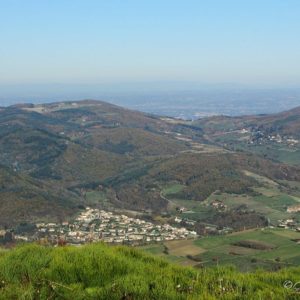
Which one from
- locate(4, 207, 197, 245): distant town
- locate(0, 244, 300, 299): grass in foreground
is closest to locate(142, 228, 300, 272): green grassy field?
locate(4, 207, 197, 245): distant town

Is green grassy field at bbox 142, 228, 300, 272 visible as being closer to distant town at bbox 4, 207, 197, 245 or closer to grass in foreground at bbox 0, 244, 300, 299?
distant town at bbox 4, 207, 197, 245

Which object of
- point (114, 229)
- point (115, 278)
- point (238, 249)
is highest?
point (115, 278)

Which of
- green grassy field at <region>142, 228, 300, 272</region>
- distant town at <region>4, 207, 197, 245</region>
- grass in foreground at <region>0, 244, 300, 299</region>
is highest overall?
grass in foreground at <region>0, 244, 300, 299</region>

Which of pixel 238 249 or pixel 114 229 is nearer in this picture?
pixel 238 249

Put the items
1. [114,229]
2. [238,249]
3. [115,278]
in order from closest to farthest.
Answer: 1. [115,278]
2. [238,249]
3. [114,229]

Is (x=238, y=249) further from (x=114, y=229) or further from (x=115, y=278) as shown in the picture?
(x=115, y=278)

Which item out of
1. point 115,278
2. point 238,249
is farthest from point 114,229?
point 115,278

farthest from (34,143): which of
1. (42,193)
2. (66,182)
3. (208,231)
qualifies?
(208,231)

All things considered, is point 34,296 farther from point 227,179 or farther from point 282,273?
point 227,179

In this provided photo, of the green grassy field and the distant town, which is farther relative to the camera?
the distant town

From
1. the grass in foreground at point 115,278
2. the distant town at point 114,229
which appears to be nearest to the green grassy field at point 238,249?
the distant town at point 114,229
